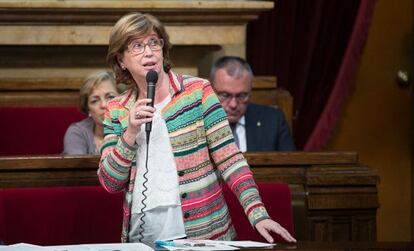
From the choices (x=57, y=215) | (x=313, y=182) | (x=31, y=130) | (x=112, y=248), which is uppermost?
(x=31, y=130)

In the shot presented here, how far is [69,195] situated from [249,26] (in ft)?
7.55

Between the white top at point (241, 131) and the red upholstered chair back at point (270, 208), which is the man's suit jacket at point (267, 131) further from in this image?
the red upholstered chair back at point (270, 208)

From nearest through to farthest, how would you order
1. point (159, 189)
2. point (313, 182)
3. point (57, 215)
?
1. point (159, 189)
2. point (57, 215)
3. point (313, 182)

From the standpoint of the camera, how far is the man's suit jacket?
4914mm

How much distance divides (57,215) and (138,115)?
3.19ft

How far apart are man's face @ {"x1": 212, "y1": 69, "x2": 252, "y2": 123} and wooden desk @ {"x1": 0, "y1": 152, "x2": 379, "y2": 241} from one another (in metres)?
0.89

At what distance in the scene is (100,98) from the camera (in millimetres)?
4570

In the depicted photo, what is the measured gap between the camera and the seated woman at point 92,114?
4.55m

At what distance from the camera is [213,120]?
3084 millimetres

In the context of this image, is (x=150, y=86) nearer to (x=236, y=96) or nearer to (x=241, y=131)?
(x=236, y=96)

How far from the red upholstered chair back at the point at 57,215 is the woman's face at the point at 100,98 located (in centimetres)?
88

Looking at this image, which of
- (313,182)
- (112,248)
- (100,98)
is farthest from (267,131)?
(112,248)

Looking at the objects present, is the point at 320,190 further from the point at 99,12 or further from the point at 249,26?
the point at 249,26

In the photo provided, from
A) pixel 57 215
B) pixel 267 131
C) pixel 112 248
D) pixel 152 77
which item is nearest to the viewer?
pixel 112 248
